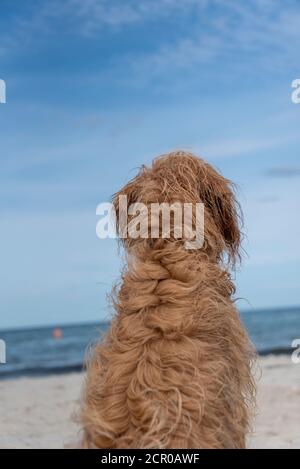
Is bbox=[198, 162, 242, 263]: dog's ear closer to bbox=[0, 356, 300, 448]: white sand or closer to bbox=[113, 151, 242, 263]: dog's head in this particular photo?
bbox=[113, 151, 242, 263]: dog's head

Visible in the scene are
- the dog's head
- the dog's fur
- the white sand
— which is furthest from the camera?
the white sand

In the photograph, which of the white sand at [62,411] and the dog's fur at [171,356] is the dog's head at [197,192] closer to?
the dog's fur at [171,356]

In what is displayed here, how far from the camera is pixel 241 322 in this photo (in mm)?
3939

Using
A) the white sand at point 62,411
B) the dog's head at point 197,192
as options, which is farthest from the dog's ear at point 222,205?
the white sand at point 62,411

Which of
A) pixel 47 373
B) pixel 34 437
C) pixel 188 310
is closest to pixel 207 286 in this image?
pixel 188 310

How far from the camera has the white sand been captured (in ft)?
25.0

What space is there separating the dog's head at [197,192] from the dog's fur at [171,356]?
0.04ft

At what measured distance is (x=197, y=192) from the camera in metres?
4.27

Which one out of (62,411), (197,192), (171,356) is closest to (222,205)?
(197,192)

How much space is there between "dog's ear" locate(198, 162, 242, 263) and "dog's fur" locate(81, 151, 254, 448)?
4.9 inches

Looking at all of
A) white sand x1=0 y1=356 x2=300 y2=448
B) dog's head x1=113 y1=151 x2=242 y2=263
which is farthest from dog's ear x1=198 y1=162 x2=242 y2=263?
white sand x1=0 y1=356 x2=300 y2=448

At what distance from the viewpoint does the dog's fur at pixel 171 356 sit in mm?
3250

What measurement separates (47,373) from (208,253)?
1459 centimetres

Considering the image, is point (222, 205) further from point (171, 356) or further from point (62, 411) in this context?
point (62, 411)
